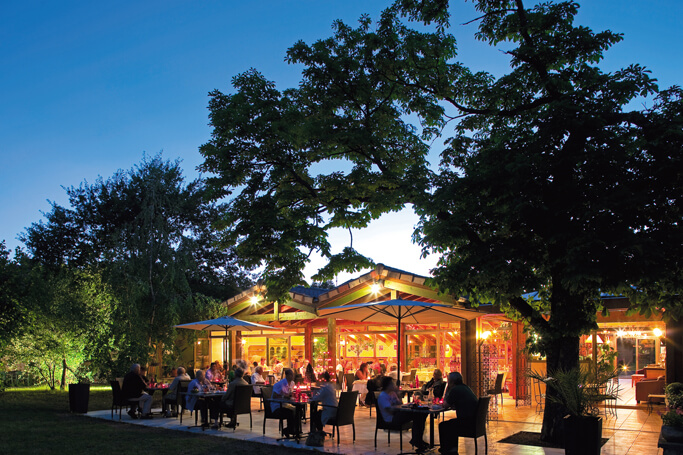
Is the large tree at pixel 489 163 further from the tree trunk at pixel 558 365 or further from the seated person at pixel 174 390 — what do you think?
the seated person at pixel 174 390

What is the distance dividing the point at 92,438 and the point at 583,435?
8.02 metres

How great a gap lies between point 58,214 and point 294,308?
18.9m

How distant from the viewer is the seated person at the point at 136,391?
13.4m

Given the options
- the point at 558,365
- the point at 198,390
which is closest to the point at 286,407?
the point at 198,390

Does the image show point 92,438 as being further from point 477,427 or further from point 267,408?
point 477,427

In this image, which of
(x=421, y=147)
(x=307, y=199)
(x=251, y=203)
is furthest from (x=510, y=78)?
(x=251, y=203)

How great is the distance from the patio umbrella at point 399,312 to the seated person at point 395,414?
283cm

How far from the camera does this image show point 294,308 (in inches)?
834

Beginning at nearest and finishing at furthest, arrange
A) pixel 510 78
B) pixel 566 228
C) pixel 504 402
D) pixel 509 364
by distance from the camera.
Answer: pixel 566 228 < pixel 510 78 < pixel 504 402 < pixel 509 364

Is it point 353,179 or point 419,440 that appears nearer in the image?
point 419,440

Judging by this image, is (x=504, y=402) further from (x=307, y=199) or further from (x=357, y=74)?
(x=357, y=74)

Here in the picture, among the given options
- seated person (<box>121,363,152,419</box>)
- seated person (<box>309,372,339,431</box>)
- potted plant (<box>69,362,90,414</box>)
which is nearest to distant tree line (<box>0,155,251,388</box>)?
potted plant (<box>69,362,90,414</box>)

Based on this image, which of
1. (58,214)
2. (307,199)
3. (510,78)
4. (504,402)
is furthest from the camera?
(58,214)

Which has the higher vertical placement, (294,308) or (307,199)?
(307,199)
